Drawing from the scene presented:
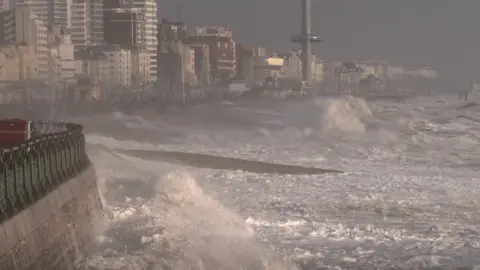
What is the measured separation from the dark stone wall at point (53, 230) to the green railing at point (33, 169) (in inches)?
4.2

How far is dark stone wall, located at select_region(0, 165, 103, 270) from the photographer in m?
7.84

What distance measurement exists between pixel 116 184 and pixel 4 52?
46261mm

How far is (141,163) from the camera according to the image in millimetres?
27297

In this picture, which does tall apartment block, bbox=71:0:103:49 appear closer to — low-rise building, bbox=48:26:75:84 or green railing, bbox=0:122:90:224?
low-rise building, bbox=48:26:75:84

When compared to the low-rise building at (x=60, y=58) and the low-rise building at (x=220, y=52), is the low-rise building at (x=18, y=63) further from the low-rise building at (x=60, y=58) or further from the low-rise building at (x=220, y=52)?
the low-rise building at (x=220, y=52)

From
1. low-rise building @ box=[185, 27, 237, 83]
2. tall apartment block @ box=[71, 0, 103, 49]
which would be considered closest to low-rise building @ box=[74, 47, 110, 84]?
tall apartment block @ box=[71, 0, 103, 49]

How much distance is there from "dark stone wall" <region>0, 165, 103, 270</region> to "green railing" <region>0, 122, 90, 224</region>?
4.2 inches

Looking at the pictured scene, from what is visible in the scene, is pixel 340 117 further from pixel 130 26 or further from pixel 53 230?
pixel 130 26

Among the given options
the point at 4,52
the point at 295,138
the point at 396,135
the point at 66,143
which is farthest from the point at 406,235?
the point at 4,52

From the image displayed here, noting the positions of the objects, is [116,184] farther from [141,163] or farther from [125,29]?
[125,29]

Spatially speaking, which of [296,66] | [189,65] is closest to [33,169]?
[189,65]

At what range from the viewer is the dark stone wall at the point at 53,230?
7.84m

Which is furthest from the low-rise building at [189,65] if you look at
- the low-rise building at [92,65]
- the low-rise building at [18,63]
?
the low-rise building at [18,63]

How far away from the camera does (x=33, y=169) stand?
403 inches
